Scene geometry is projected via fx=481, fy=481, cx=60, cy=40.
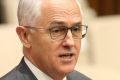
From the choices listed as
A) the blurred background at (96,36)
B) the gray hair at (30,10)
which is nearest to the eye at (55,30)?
the gray hair at (30,10)

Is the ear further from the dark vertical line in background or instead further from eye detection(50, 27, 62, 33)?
the dark vertical line in background

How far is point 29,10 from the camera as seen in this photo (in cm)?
233

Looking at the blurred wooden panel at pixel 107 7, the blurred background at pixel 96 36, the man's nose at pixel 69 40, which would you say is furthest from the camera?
the blurred wooden panel at pixel 107 7

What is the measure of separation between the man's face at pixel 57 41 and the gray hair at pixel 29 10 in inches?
1.0

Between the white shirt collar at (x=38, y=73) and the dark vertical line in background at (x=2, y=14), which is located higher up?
the white shirt collar at (x=38, y=73)

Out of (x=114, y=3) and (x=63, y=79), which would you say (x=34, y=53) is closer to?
(x=63, y=79)

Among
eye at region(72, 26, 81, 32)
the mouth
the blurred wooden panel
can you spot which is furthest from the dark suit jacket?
the blurred wooden panel

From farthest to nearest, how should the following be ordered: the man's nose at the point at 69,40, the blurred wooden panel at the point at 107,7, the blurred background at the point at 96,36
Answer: the blurred wooden panel at the point at 107,7
the blurred background at the point at 96,36
the man's nose at the point at 69,40

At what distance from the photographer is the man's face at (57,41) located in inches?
90.8

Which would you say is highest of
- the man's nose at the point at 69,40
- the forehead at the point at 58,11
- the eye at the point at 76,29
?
the forehead at the point at 58,11

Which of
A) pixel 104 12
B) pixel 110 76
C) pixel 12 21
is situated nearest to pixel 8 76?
pixel 110 76

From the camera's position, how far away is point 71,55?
2.33 m

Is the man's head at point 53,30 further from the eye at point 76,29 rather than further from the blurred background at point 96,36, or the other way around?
the blurred background at point 96,36

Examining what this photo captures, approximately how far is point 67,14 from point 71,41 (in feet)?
0.43
